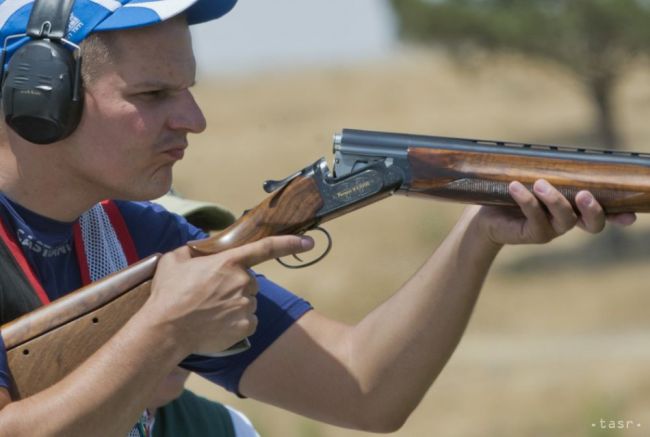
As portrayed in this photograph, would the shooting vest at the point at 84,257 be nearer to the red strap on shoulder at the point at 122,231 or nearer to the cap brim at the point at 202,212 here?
the red strap on shoulder at the point at 122,231

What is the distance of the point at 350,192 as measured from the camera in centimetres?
370

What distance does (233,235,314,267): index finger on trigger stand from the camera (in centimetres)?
332

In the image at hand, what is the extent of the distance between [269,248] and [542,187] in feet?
2.36

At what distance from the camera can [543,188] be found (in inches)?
139

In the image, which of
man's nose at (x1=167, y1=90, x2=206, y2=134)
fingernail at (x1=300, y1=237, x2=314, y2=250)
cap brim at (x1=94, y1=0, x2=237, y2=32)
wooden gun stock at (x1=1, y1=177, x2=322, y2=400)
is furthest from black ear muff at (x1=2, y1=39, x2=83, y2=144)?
fingernail at (x1=300, y1=237, x2=314, y2=250)

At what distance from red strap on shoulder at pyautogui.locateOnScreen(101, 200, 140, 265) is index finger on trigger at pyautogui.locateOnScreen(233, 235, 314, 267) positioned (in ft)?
1.54

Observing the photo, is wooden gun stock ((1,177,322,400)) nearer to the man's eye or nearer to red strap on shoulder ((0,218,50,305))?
red strap on shoulder ((0,218,50,305))

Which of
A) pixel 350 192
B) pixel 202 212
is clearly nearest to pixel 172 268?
pixel 350 192

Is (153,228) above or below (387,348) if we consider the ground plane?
above

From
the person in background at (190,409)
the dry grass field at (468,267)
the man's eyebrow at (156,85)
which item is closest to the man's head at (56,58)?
the man's eyebrow at (156,85)

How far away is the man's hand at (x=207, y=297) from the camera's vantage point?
322cm

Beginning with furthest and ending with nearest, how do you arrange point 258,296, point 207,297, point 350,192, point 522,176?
point 258,296 → point 350,192 → point 522,176 → point 207,297

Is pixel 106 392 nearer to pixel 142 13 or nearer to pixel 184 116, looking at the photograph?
pixel 184 116

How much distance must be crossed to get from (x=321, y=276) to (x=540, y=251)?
14.5 feet
